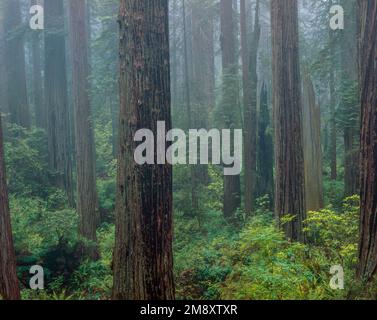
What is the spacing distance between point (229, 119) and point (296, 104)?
7.32 m

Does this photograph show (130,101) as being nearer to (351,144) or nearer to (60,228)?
(60,228)

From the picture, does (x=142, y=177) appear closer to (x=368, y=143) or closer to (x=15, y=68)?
(x=368, y=143)

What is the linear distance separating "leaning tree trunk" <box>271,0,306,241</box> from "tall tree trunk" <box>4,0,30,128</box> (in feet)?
46.5

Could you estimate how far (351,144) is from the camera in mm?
15758

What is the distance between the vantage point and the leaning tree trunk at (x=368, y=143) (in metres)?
6.20

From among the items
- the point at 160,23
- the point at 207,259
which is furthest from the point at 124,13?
the point at 207,259

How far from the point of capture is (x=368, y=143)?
6277mm

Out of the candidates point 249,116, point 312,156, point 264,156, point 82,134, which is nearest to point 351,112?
point 312,156

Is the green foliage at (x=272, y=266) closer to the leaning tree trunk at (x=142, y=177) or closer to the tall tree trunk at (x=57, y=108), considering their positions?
the leaning tree trunk at (x=142, y=177)

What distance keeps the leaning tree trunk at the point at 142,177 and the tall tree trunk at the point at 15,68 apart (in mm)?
15989

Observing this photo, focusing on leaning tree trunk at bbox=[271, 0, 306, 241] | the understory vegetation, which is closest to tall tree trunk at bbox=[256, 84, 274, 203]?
the understory vegetation

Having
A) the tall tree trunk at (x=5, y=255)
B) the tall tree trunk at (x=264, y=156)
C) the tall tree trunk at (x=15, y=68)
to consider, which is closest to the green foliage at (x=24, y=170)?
the tall tree trunk at (x=15, y=68)

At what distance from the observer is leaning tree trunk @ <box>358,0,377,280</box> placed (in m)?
6.20

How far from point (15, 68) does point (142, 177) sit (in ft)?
60.0
